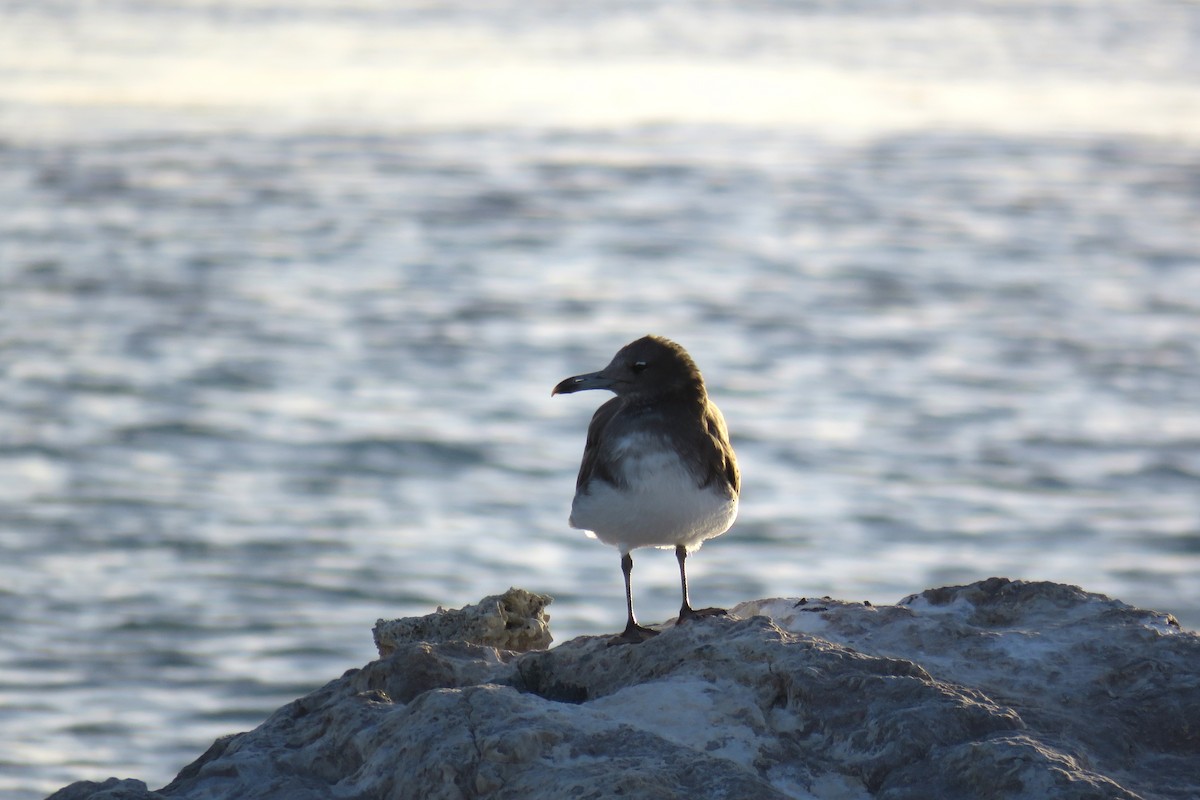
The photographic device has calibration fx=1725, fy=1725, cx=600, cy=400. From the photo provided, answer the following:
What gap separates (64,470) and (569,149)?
1308 cm

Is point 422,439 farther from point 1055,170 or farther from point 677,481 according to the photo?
point 1055,170

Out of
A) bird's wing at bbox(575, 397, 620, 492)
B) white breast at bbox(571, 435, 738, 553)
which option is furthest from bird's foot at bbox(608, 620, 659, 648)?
bird's wing at bbox(575, 397, 620, 492)

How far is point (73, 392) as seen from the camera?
19578mm

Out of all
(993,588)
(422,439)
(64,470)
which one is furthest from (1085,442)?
(993,588)

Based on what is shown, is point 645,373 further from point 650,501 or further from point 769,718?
point 769,718

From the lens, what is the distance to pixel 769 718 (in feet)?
15.9

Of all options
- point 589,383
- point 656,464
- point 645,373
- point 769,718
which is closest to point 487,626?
point 656,464

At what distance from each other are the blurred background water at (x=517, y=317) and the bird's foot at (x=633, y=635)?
21.9ft

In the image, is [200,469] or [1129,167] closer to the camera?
[200,469]

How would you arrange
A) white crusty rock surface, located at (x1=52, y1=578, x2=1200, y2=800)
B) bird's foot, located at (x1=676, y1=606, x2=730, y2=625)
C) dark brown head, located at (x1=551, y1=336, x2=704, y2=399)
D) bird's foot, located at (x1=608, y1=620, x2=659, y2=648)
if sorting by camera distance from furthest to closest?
1. dark brown head, located at (x1=551, y1=336, x2=704, y2=399)
2. bird's foot, located at (x1=676, y1=606, x2=730, y2=625)
3. bird's foot, located at (x1=608, y1=620, x2=659, y2=648)
4. white crusty rock surface, located at (x1=52, y1=578, x2=1200, y2=800)

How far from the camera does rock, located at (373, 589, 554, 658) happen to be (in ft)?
20.2

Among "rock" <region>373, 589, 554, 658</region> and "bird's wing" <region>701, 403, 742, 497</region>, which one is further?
"bird's wing" <region>701, 403, 742, 497</region>

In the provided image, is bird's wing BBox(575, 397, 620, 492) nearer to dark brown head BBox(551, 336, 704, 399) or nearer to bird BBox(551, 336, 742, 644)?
bird BBox(551, 336, 742, 644)

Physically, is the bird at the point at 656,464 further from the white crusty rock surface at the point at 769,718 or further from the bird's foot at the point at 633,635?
A: the white crusty rock surface at the point at 769,718
